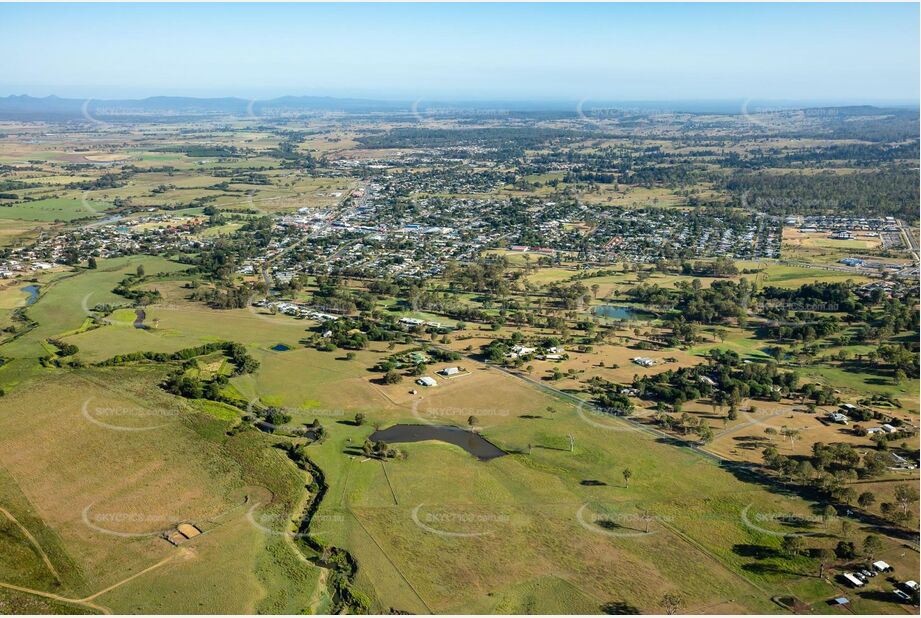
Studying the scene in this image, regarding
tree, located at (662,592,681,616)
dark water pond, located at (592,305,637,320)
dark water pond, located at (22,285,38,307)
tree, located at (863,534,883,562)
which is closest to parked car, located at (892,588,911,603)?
tree, located at (863,534,883,562)

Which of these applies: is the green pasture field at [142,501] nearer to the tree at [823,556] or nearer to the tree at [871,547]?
the tree at [823,556]

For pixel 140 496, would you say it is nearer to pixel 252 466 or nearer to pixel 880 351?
pixel 252 466

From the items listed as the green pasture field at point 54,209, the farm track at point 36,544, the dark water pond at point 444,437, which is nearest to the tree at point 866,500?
the dark water pond at point 444,437

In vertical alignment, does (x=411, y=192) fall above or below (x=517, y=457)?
above

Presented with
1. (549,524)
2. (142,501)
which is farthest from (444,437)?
(142,501)

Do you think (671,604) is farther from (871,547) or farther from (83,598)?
(83,598)

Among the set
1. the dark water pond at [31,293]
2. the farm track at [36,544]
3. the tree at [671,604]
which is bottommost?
the farm track at [36,544]

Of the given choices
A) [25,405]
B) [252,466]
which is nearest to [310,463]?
[252,466]
